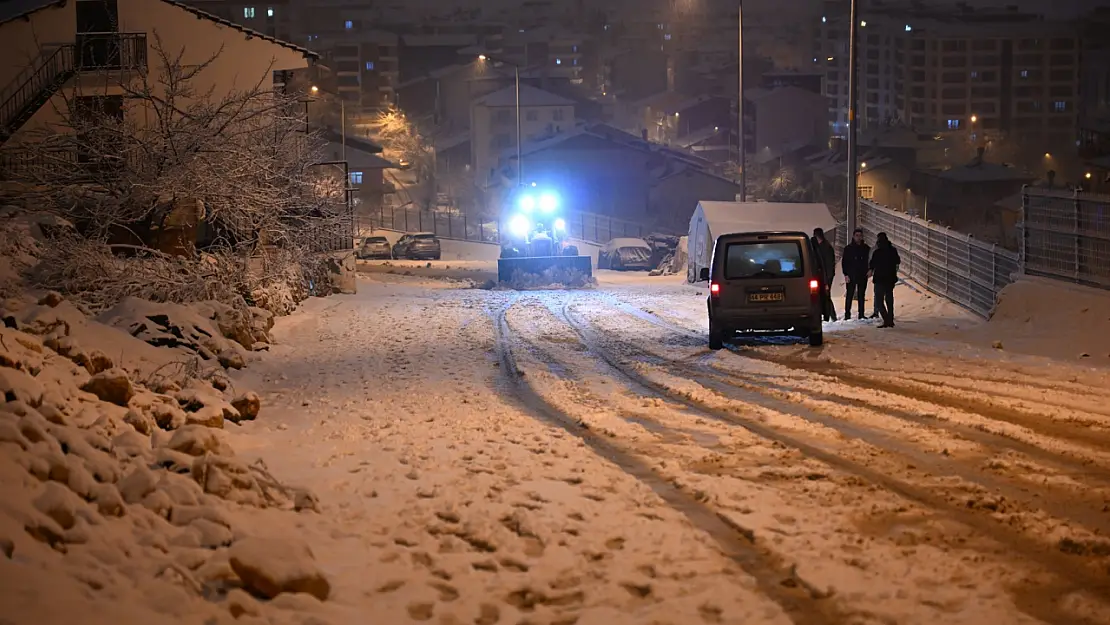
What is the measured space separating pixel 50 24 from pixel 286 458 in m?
29.6

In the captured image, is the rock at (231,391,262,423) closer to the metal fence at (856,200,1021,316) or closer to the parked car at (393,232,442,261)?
the metal fence at (856,200,1021,316)

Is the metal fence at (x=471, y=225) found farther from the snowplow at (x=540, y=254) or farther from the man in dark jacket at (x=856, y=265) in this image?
the man in dark jacket at (x=856, y=265)

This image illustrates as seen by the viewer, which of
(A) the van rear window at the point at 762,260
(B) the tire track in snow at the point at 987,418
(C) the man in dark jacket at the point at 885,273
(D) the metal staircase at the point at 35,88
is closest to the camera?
(B) the tire track in snow at the point at 987,418

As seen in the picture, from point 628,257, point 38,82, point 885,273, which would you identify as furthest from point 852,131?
point 628,257

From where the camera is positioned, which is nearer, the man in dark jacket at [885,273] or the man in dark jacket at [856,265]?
the man in dark jacket at [885,273]

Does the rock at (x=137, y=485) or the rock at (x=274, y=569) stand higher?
the rock at (x=137, y=485)

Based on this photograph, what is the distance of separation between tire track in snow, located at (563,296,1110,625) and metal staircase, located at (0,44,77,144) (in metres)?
26.7

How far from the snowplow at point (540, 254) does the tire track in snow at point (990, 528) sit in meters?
23.4

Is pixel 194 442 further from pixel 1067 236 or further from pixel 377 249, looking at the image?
pixel 377 249

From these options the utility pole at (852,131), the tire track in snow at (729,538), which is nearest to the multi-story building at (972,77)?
the utility pole at (852,131)

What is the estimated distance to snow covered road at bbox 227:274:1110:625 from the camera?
6242 mm

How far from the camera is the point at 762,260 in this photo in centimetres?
1786

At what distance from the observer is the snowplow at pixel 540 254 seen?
35.6 meters

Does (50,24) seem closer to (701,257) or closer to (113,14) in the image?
(113,14)
